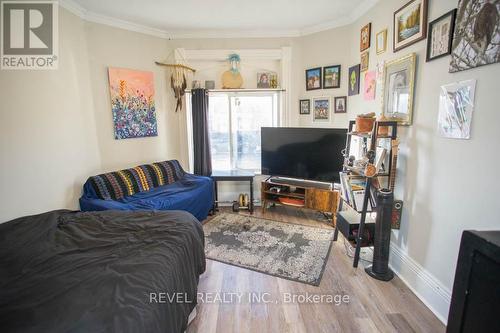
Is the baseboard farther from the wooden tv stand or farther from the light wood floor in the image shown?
the wooden tv stand

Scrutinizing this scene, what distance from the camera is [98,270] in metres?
1.27

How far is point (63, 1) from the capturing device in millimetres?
2574

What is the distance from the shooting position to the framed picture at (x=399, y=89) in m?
2.04

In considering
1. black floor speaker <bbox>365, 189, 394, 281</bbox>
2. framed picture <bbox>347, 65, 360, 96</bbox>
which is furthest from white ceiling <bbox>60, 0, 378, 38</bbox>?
black floor speaker <bbox>365, 189, 394, 281</bbox>

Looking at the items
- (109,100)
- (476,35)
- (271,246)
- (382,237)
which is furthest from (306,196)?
(109,100)

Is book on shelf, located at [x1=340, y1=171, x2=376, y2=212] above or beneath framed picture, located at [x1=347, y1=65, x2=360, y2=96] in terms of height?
beneath

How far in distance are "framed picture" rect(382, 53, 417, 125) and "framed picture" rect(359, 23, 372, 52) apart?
602 millimetres

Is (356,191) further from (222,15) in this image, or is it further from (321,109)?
(222,15)

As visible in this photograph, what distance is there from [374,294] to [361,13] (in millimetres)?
3009

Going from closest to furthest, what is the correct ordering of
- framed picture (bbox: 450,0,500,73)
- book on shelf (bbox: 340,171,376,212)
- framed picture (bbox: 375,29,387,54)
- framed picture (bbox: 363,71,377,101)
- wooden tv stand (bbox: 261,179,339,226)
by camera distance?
1. framed picture (bbox: 450,0,500,73)
2. book on shelf (bbox: 340,171,376,212)
3. framed picture (bbox: 375,29,387,54)
4. framed picture (bbox: 363,71,377,101)
5. wooden tv stand (bbox: 261,179,339,226)

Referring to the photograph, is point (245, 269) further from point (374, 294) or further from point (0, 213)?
point (0, 213)

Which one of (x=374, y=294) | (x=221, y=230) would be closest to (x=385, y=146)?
(x=374, y=294)

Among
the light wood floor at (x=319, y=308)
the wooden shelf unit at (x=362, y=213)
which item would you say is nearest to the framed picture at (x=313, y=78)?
the wooden shelf unit at (x=362, y=213)

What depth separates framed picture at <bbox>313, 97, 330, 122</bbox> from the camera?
11.7ft
